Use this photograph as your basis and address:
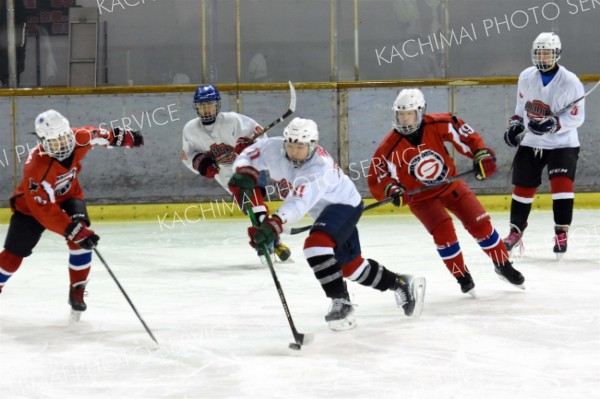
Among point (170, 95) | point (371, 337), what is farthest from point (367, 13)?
point (371, 337)

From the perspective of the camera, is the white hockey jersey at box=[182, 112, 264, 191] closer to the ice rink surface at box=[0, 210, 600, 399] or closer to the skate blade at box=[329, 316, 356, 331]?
the ice rink surface at box=[0, 210, 600, 399]

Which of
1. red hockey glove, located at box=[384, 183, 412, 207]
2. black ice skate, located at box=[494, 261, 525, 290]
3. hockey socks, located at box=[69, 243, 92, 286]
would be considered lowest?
black ice skate, located at box=[494, 261, 525, 290]

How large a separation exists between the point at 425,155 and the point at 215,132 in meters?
1.74

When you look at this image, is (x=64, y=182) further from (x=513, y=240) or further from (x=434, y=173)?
(x=513, y=240)

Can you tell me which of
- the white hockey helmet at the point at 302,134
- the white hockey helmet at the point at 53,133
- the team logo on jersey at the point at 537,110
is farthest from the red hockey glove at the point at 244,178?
the team logo on jersey at the point at 537,110

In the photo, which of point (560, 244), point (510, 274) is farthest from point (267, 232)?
point (560, 244)

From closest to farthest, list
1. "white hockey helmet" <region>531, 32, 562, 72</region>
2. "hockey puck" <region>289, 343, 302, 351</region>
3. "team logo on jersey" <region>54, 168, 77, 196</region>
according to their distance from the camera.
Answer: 1. "hockey puck" <region>289, 343, 302, 351</region>
2. "team logo on jersey" <region>54, 168, 77, 196</region>
3. "white hockey helmet" <region>531, 32, 562, 72</region>

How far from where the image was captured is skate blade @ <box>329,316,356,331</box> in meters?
3.69

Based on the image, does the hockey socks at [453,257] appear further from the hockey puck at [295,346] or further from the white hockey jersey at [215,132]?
the white hockey jersey at [215,132]

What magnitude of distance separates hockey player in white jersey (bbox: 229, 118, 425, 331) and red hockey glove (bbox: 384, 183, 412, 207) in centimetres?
31

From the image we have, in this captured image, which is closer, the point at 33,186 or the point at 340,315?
the point at 340,315

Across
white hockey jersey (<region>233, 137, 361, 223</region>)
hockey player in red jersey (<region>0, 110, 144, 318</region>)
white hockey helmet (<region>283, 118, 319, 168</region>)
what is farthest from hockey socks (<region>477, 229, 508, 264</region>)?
hockey player in red jersey (<region>0, 110, 144, 318</region>)

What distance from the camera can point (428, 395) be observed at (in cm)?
278

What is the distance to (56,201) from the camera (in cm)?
408
